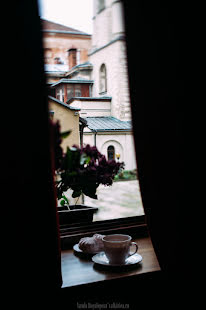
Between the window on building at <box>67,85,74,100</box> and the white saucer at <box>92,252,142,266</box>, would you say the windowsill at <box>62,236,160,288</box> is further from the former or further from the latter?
the window on building at <box>67,85,74,100</box>

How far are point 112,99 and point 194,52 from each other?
51cm

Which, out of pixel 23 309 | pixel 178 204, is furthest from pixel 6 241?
pixel 178 204

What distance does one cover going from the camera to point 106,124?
160cm

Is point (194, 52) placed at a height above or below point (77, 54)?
below

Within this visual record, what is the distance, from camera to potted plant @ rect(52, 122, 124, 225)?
125 cm

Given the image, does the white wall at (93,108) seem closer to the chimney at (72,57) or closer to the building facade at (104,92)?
the building facade at (104,92)

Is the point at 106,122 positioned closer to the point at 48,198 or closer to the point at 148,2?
the point at 148,2

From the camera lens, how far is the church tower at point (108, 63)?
5.13 ft

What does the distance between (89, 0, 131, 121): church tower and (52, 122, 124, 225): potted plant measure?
11.9 inches

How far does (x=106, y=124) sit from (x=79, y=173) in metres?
0.37

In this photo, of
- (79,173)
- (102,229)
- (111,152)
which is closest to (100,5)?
(111,152)

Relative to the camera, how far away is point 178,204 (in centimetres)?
116

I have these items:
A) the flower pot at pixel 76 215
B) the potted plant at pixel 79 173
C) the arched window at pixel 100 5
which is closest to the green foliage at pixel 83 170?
the potted plant at pixel 79 173

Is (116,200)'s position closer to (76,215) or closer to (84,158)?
(76,215)
